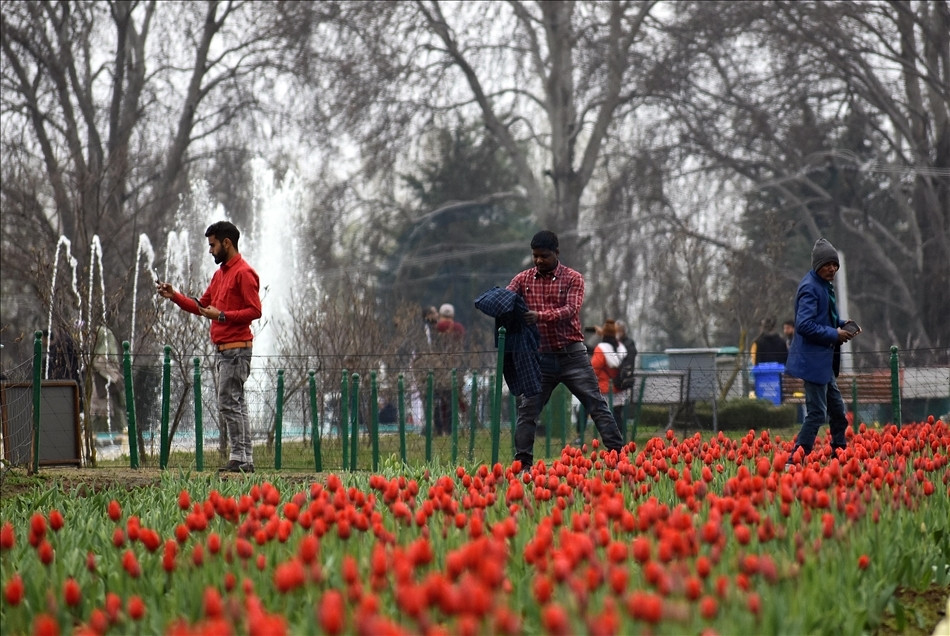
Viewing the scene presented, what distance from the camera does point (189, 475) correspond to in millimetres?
8664

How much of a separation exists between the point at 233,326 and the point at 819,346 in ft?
12.8

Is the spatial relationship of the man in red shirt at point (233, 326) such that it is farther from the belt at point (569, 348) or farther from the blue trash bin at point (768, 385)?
the blue trash bin at point (768, 385)

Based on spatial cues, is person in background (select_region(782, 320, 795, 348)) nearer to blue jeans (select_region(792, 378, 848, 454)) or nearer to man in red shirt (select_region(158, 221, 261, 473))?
blue jeans (select_region(792, 378, 848, 454))

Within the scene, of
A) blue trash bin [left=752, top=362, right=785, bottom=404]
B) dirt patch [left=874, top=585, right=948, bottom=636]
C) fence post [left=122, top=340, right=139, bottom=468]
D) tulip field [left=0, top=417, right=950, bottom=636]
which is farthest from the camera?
blue trash bin [left=752, top=362, right=785, bottom=404]

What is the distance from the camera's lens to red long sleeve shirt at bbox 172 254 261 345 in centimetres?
968

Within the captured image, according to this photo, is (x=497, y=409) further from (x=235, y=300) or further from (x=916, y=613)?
(x=916, y=613)

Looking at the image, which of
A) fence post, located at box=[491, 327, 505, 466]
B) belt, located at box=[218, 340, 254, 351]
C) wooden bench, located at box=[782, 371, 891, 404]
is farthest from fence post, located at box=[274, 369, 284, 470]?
wooden bench, located at box=[782, 371, 891, 404]

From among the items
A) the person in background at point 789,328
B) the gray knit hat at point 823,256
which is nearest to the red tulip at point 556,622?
the gray knit hat at point 823,256

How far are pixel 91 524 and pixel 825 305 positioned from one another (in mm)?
5260

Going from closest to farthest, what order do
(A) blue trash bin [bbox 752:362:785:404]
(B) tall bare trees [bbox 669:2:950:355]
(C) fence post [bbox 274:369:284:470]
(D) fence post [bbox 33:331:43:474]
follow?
(D) fence post [bbox 33:331:43:474] → (C) fence post [bbox 274:369:284:470] → (A) blue trash bin [bbox 752:362:785:404] → (B) tall bare trees [bbox 669:2:950:355]

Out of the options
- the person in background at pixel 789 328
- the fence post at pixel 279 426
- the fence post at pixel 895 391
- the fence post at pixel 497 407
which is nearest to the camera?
the fence post at pixel 497 407

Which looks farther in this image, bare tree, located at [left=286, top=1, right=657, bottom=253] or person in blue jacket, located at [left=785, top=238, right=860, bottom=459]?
bare tree, located at [left=286, top=1, right=657, bottom=253]

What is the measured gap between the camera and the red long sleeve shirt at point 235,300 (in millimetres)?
9680

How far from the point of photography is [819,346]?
30.1 feet
